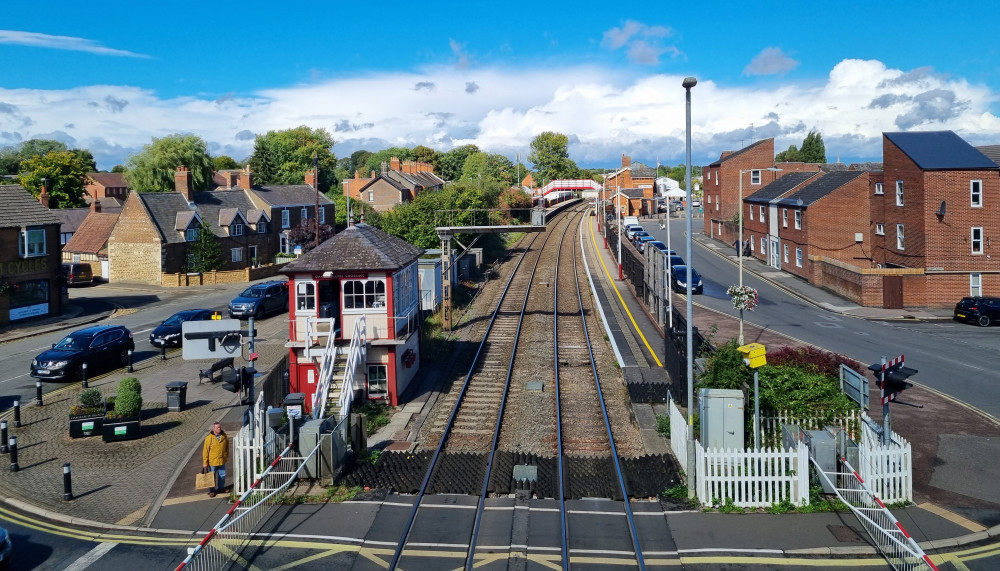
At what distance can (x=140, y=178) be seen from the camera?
73.2 meters

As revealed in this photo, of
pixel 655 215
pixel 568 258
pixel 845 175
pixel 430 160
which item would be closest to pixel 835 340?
pixel 845 175

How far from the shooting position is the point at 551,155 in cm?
15662

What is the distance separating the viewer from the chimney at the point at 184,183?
55.8 m

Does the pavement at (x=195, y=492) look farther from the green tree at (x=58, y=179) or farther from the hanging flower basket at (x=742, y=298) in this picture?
the green tree at (x=58, y=179)

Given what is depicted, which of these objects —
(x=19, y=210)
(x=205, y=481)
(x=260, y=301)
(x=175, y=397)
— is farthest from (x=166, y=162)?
(x=205, y=481)

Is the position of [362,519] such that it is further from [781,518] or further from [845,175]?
[845,175]

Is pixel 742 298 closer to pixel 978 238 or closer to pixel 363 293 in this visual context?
pixel 363 293

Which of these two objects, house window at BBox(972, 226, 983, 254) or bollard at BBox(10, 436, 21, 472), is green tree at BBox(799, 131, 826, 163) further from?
bollard at BBox(10, 436, 21, 472)

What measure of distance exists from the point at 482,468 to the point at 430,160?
5865 inches

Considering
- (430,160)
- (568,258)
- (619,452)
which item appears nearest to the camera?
(619,452)

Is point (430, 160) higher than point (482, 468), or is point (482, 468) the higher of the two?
point (430, 160)

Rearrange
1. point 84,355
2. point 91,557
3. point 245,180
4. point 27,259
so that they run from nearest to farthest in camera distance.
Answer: point 91,557 → point 84,355 → point 27,259 → point 245,180

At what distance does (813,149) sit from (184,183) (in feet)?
337

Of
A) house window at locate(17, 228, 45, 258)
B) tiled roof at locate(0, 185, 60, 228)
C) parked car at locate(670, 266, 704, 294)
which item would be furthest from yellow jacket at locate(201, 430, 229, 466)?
parked car at locate(670, 266, 704, 294)
